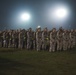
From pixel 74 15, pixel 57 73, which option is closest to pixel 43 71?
pixel 57 73

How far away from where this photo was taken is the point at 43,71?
8.52m

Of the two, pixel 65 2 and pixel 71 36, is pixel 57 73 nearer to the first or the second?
pixel 71 36

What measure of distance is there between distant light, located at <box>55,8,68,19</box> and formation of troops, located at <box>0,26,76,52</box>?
14214 mm

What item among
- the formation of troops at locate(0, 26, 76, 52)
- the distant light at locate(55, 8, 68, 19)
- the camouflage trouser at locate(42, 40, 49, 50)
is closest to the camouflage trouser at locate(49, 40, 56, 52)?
the formation of troops at locate(0, 26, 76, 52)

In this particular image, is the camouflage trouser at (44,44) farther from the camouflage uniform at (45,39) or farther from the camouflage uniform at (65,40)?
the camouflage uniform at (65,40)

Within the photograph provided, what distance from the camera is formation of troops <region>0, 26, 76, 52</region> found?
15478 mm

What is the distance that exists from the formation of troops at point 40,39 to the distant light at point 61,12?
46.6 feet

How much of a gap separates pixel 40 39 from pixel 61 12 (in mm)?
17407

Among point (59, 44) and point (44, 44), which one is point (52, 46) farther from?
point (44, 44)

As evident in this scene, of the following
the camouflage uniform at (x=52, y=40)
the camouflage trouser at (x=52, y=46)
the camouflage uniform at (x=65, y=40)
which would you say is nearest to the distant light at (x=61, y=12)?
the camouflage uniform at (x=65, y=40)

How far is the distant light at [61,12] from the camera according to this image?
32.1 m

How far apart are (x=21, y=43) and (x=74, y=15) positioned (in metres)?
16.6

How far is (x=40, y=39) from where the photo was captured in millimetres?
15969

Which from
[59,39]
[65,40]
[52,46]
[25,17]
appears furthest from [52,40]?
[25,17]
